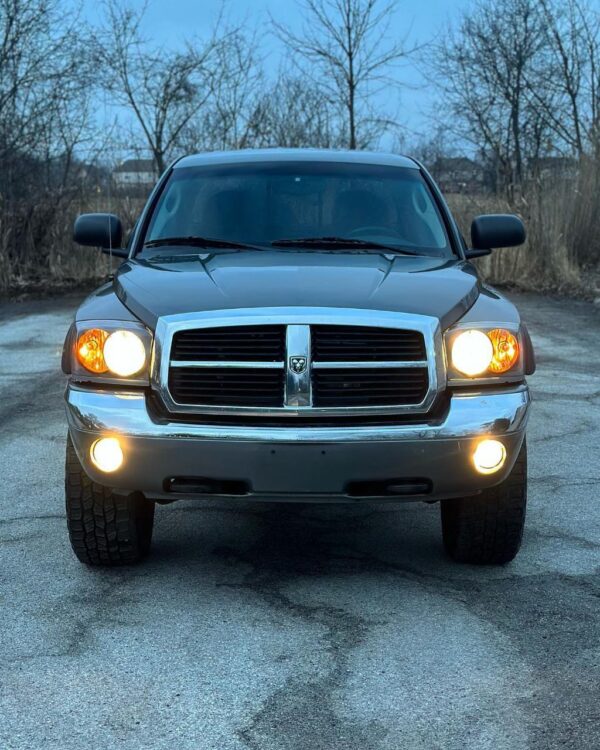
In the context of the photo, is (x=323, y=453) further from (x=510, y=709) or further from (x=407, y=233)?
(x=407, y=233)

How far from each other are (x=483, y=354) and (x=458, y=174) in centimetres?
1970

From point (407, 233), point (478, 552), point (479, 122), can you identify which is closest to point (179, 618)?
point (478, 552)

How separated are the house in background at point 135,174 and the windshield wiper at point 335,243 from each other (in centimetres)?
1360

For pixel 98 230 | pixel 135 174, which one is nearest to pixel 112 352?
pixel 98 230

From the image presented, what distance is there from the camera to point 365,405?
364 cm

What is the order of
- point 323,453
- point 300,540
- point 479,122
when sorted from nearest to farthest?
1. point 323,453
2. point 300,540
3. point 479,122

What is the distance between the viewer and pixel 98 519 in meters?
3.96

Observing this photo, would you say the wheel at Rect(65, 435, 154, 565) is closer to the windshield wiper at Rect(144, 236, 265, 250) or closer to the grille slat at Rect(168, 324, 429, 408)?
the grille slat at Rect(168, 324, 429, 408)

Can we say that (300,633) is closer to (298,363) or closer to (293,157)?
(298,363)

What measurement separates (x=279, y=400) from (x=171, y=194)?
2.06m

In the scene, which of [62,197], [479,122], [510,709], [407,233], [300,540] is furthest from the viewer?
[479,122]

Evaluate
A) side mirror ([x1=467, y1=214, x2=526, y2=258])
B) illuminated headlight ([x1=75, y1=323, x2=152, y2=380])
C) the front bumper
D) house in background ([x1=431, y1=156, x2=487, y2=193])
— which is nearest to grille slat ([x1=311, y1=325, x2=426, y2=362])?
the front bumper

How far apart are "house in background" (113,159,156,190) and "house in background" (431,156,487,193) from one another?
5.63 m

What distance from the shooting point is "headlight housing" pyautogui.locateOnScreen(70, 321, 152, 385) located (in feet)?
Answer: 12.1
